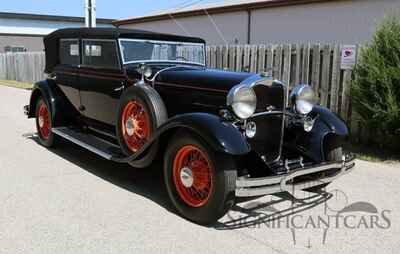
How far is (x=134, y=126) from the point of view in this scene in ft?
16.9

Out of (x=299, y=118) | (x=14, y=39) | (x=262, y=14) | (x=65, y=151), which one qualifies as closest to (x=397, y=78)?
(x=299, y=118)

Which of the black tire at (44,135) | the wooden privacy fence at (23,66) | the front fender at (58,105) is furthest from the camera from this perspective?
the wooden privacy fence at (23,66)

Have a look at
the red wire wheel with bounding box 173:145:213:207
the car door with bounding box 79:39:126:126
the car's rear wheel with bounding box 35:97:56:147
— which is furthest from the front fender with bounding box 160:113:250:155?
the car's rear wheel with bounding box 35:97:56:147

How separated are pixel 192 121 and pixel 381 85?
381cm

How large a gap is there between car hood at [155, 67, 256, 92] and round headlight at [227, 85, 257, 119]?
267mm

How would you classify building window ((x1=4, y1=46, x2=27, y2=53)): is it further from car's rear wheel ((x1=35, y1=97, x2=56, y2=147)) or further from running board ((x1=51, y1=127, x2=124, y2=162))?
running board ((x1=51, y1=127, x2=124, y2=162))

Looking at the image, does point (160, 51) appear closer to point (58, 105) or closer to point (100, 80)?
point (100, 80)

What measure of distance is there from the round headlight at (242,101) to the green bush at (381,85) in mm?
3239

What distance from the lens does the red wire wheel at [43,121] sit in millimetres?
7223

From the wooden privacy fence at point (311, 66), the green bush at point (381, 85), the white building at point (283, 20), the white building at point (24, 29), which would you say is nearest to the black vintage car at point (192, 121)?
the green bush at point (381, 85)

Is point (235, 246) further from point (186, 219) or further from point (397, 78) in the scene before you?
point (397, 78)

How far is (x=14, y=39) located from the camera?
35969 millimetres

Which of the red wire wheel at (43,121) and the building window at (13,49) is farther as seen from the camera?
the building window at (13,49)

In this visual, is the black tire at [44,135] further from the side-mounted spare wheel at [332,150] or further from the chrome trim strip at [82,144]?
the side-mounted spare wheel at [332,150]
